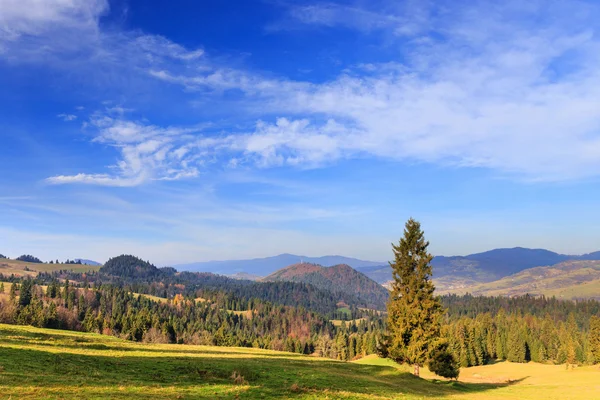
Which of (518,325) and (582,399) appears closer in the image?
(582,399)

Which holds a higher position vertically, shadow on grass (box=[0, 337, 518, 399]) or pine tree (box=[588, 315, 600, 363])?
shadow on grass (box=[0, 337, 518, 399])

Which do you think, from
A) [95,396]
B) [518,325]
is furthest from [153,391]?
[518,325]

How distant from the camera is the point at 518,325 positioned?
565 ft

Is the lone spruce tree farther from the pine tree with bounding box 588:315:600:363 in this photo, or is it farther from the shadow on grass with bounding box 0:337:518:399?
the pine tree with bounding box 588:315:600:363

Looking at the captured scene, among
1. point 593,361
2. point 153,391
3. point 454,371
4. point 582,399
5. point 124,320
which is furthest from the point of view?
point 124,320

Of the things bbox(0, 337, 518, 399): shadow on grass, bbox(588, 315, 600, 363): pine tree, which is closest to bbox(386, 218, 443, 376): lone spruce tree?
bbox(0, 337, 518, 399): shadow on grass

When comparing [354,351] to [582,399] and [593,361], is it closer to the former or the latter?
[593,361]

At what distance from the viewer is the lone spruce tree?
4878cm

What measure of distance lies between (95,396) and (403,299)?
135 ft

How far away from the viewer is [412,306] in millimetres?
49562

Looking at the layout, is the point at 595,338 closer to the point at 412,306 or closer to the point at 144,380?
the point at 412,306

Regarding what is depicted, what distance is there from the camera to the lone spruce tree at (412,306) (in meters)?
48.8

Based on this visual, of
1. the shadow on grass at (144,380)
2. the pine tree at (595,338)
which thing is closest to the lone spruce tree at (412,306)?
the shadow on grass at (144,380)

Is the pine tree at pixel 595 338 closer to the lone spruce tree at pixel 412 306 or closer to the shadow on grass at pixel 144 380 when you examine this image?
the lone spruce tree at pixel 412 306
